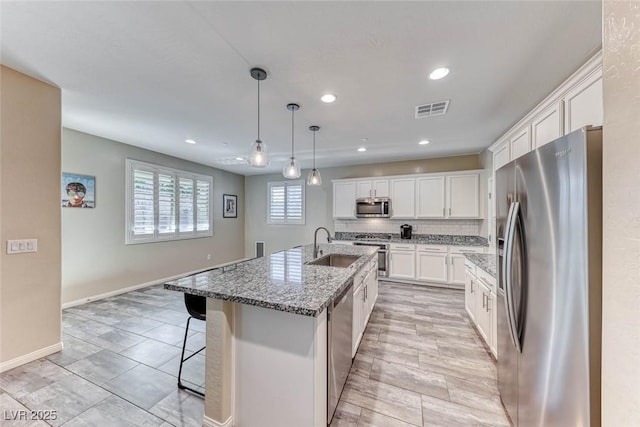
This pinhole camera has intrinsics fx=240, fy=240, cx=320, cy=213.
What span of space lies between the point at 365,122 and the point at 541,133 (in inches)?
74.2

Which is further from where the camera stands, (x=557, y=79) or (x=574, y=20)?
(x=557, y=79)

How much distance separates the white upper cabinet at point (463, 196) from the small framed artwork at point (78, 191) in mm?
6285

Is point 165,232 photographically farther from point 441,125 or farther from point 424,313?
point 441,125

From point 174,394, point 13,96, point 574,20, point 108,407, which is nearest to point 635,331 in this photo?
point 574,20

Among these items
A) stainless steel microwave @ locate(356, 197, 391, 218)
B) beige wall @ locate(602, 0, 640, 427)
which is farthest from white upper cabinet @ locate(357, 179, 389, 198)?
beige wall @ locate(602, 0, 640, 427)

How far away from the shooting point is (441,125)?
11.0 feet

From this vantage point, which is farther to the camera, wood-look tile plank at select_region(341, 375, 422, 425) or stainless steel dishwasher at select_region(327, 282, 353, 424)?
wood-look tile plank at select_region(341, 375, 422, 425)

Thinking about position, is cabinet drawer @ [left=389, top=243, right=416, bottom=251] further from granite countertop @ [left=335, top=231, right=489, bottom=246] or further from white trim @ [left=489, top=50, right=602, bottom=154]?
white trim @ [left=489, top=50, right=602, bottom=154]

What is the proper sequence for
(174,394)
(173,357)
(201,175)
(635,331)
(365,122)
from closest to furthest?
1. (635,331)
2. (174,394)
3. (173,357)
4. (365,122)
5. (201,175)

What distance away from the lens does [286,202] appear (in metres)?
6.74

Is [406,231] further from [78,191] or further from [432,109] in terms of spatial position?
[78,191]

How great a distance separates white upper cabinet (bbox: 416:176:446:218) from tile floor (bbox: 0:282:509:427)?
2.27 meters

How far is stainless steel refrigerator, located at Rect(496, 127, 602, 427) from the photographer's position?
92cm

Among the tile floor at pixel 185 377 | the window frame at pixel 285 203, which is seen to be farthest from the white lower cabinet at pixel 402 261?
the window frame at pixel 285 203
